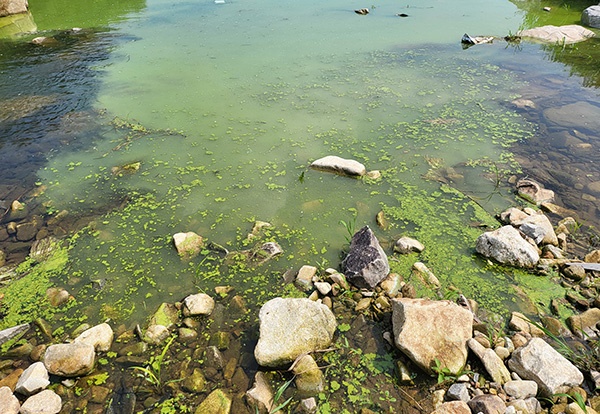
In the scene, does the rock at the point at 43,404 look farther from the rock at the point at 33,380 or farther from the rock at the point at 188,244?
the rock at the point at 188,244

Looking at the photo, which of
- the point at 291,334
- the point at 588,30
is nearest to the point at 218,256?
the point at 291,334

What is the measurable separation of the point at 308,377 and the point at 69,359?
1.22 meters

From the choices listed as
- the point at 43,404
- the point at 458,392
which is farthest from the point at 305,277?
the point at 43,404

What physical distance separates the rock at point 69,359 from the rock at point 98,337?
0.08 meters

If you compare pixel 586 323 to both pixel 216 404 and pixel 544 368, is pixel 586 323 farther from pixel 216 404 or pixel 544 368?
pixel 216 404

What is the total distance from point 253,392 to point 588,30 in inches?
350

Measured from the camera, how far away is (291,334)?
6.72 feet

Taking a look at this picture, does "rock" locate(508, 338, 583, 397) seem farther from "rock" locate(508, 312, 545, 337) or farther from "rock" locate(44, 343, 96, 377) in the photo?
"rock" locate(44, 343, 96, 377)

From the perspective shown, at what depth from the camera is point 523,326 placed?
7.04ft

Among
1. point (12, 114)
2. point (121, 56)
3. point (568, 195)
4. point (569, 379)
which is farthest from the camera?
point (121, 56)

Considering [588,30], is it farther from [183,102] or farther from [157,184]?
[157,184]

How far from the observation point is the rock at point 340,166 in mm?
3426

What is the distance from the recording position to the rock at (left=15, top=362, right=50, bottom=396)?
6.16 ft

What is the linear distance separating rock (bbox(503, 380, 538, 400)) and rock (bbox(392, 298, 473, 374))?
214 millimetres
